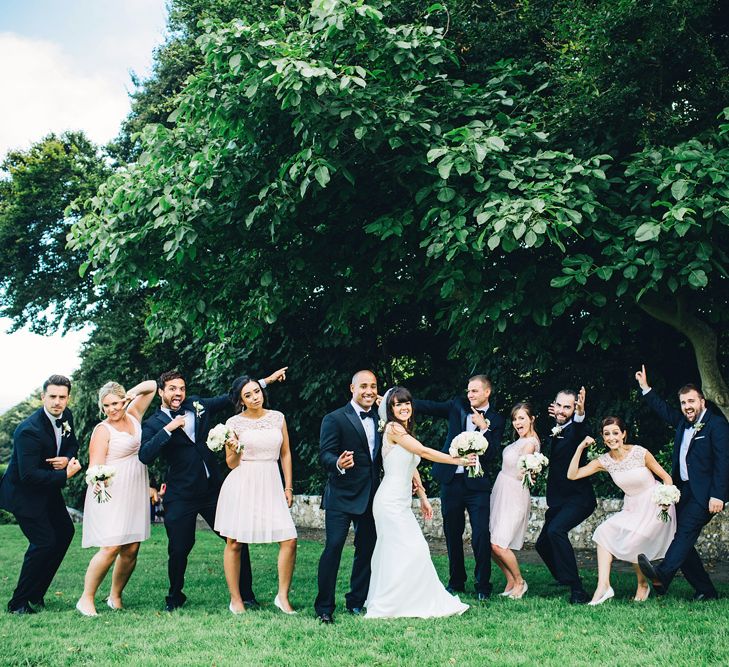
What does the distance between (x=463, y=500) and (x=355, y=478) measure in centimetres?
146

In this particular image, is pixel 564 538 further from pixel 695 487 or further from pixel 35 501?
pixel 35 501

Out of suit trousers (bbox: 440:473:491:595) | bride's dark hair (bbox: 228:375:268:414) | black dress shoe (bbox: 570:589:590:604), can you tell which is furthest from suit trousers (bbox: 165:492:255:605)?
black dress shoe (bbox: 570:589:590:604)

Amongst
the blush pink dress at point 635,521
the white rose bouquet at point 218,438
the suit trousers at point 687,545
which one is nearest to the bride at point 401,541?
the white rose bouquet at point 218,438

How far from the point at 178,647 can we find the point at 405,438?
2.51 meters

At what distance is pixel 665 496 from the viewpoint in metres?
7.29

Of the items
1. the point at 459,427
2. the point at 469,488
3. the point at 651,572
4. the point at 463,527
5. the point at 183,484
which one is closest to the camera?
the point at 651,572

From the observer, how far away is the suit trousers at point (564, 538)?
25.1ft

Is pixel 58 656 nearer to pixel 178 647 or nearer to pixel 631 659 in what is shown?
pixel 178 647

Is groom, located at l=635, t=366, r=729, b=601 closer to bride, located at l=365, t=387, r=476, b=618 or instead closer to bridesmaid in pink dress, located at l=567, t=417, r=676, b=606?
bridesmaid in pink dress, located at l=567, t=417, r=676, b=606

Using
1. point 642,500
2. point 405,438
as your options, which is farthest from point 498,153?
point 642,500

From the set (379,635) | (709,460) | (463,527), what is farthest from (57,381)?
(709,460)

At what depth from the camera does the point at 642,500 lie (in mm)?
7727

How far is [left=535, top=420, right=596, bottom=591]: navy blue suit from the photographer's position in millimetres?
7734

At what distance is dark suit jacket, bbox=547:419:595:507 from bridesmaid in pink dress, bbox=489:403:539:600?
0.78 feet
